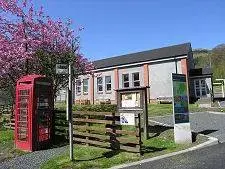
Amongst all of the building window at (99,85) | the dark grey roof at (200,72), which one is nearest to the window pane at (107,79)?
the building window at (99,85)

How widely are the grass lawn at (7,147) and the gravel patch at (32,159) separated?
0.54 meters

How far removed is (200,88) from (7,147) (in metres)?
27.0

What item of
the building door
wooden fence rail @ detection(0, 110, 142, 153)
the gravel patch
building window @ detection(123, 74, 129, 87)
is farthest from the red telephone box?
building window @ detection(123, 74, 129, 87)

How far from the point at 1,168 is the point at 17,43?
958 cm

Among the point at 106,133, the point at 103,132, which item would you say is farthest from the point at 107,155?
the point at 103,132

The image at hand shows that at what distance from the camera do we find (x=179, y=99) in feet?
45.1

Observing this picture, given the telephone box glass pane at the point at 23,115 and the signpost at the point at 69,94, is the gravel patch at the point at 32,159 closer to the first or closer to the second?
the telephone box glass pane at the point at 23,115

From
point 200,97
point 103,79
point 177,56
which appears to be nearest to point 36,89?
point 177,56

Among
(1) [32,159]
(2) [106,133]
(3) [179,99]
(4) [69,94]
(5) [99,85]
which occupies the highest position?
(5) [99,85]

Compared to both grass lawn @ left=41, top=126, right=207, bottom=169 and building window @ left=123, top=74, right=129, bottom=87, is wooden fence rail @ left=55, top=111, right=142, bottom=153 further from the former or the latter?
building window @ left=123, top=74, right=129, bottom=87

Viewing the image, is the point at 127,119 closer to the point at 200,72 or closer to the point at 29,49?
the point at 29,49

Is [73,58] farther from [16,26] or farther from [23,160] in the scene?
[23,160]

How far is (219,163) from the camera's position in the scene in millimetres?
9578

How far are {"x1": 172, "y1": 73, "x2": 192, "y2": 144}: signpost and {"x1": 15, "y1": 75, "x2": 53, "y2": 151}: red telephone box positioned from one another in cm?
459
